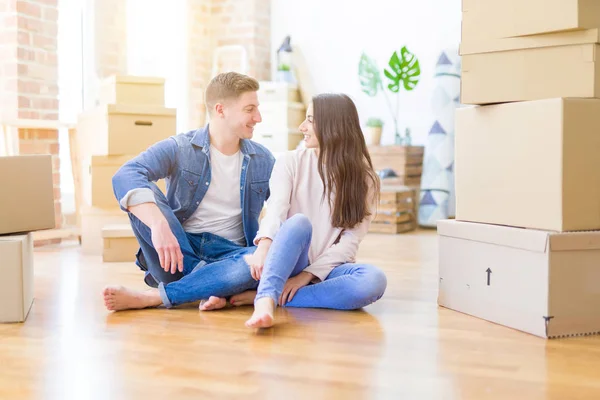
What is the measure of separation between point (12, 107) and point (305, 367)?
116 inches

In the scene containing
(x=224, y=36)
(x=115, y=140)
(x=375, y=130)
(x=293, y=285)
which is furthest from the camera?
(x=224, y=36)

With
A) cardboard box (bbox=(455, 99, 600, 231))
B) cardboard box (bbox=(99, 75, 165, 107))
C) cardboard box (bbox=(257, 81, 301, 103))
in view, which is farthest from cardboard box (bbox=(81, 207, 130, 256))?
cardboard box (bbox=(455, 99, 600, 231))

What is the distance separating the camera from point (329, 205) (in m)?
2.28

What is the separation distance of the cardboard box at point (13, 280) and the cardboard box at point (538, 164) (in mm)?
1300

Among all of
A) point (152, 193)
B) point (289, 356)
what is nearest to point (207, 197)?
point (152, 193)

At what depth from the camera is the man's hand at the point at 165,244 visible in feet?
6.80

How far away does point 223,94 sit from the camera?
8.00ft

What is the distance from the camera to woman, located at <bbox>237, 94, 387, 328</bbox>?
2238mm

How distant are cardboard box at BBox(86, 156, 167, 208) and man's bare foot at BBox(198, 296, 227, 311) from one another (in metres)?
1.66

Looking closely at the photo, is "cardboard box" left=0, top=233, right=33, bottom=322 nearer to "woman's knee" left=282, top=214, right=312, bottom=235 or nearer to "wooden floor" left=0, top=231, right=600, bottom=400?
"wooden floor" left=0, top=231, right=600, bottom=400

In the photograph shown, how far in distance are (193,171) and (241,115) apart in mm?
236

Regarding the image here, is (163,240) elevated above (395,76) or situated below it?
below

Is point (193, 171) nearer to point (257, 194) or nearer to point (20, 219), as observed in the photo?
point (257, 194)

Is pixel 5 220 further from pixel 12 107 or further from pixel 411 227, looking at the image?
pixel 411 227
